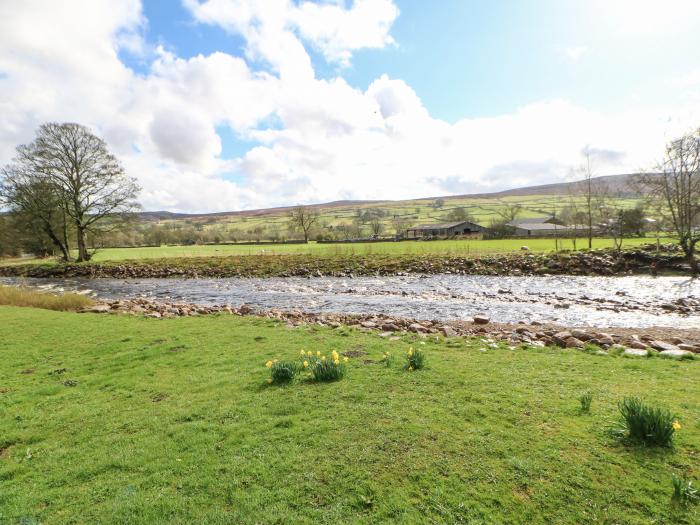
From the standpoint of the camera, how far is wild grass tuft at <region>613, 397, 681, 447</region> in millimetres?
4402

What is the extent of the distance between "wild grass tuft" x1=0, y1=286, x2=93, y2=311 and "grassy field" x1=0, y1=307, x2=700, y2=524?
10640mm

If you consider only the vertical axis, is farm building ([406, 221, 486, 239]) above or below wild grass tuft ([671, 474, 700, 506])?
above

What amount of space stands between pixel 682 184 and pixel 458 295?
23.4m

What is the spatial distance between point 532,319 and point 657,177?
82.4 ft

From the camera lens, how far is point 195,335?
12.0 meters

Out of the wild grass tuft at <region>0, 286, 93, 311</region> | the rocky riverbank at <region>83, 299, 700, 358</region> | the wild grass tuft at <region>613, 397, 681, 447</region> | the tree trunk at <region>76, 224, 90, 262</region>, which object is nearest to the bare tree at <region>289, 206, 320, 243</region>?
the tree trunk at <region>76, 224, 90, 262</region>

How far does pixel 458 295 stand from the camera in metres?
21.9

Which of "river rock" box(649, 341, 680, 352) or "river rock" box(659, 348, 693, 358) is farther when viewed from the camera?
"river rock" box(649, 341, 680, 352)

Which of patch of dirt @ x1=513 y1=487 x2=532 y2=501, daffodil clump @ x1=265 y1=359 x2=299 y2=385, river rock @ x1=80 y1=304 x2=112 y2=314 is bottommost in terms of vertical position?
patch of dirt @ x1=513 y1=487 x2=532 y2=501

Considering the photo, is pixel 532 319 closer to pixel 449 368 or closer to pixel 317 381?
pixel 449 368

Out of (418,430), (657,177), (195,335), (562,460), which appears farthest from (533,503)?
(657,177)

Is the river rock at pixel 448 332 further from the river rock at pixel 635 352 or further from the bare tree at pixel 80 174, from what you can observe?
the bare tree at pixel 80 174

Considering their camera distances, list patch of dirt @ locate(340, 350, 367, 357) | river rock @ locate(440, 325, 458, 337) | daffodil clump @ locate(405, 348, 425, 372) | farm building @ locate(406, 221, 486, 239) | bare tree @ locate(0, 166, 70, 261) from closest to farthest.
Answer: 1. daffodil clump @ locate(405, 348, 425, 372)
2. patch of dirt @ locate(340, 350, 367, 357)
3. river rock @ locate(440, 325, 458, 337)
4. bare tree @ locate(0, 166, 70, 261)
5. farm building @ locate(406, 221, 486, 239)

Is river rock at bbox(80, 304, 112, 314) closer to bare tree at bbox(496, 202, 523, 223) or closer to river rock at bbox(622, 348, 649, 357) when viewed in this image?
river rock at bbox(622, 348, 649, 357)
